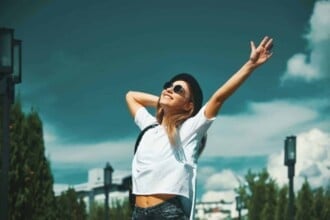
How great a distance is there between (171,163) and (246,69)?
0.45 meters

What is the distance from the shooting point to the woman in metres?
3.08

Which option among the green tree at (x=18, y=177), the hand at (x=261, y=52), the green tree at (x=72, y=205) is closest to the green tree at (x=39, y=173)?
the green tree at (x=18, y=177)

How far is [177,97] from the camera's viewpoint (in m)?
3.24

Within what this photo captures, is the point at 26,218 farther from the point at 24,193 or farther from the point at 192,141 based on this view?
the point at 192,141

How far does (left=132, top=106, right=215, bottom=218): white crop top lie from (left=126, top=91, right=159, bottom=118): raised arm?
0.89 ft

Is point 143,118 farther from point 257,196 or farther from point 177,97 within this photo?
point 257,196

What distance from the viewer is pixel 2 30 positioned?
5883 mm

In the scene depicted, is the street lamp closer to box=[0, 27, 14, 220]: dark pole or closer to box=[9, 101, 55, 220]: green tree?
box=[0, 27, 14, 220]: dark pole

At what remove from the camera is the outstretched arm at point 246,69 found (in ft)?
9.90

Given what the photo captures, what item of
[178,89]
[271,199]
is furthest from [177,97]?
[271,199]

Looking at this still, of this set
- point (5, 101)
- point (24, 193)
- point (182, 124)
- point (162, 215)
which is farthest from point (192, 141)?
point (24, 193)

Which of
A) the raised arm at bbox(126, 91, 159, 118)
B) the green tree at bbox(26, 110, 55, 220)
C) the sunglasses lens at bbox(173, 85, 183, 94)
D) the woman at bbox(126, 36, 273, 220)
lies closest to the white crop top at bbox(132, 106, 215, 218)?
the woman at bbox(126, 36, 273, 220)

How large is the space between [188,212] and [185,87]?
1.61 feet

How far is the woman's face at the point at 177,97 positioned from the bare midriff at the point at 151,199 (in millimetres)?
356
